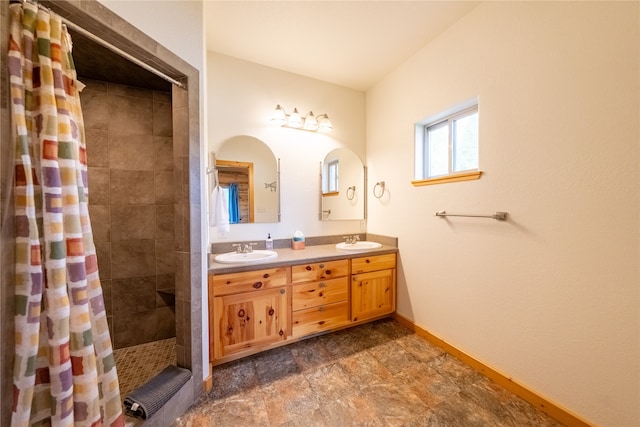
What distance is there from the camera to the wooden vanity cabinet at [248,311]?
167 cm

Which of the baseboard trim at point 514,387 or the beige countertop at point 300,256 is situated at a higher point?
the beige countertop at point 300,256

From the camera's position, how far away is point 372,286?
7.55ft

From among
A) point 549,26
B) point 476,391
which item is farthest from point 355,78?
point 476,391

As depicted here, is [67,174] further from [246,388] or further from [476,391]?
[476,391]

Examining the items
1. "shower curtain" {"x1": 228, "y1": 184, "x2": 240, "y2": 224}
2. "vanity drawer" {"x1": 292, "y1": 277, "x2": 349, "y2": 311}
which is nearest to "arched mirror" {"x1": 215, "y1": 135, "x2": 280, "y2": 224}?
"shower curtain" {"x1": 228, "y1": 184, "x2": 240, "y2": 224}

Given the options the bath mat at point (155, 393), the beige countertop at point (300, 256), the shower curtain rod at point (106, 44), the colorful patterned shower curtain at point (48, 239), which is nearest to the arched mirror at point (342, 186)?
the beige countertop at point (300, 256)

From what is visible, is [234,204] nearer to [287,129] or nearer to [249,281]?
[249,281]

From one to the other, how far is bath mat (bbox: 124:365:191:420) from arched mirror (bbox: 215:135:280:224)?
1.20 m

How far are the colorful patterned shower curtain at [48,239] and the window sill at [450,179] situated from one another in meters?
2.17

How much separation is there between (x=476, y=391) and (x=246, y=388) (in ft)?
4.89

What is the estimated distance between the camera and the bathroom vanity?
169 centimetres

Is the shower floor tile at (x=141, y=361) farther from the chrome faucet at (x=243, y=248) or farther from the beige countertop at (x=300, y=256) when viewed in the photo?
the chrome faucet at (x=243, y=248)

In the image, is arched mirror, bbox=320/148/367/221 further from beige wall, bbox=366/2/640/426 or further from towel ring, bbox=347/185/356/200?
beige wall, bbox=366/2/640/426

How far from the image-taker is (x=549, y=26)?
1325 millimetres
